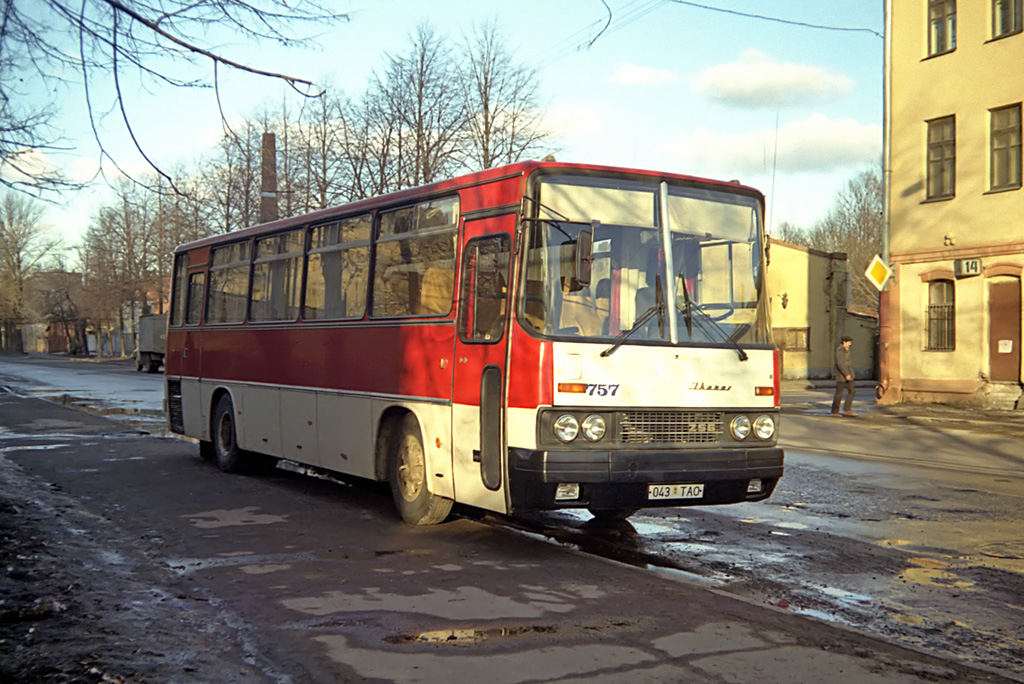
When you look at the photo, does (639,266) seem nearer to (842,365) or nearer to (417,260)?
(417,260)

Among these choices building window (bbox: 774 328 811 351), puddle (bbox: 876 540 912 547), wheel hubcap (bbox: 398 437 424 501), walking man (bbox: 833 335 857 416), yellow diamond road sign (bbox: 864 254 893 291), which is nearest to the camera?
puddle (bbox: 876 540 912 547)

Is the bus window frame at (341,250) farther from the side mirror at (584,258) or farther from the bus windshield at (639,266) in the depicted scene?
the side mirror at (584,258)

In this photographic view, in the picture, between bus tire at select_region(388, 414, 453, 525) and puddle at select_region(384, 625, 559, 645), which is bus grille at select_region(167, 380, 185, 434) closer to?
bus tire at select_region(388, 414, 453, 525)

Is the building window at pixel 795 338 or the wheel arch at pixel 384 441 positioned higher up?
the building window at pixel 795 338

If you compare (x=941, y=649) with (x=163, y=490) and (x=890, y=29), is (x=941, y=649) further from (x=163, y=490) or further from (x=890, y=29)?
(x=890, y=29)

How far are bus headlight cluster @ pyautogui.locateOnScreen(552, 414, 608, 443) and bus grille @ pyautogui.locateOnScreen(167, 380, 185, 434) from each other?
9321 millimetres

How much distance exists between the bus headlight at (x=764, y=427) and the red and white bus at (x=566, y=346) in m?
0.01

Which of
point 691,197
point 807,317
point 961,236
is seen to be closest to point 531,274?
point 691,197

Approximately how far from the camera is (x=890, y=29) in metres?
26.5

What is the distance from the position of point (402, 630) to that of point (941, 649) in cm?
288

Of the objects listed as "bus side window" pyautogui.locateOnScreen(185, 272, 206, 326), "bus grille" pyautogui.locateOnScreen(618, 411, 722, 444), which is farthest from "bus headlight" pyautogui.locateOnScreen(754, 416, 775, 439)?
"bus side window" pyautogui.locateOnScreen(185, 272, 206, 326)

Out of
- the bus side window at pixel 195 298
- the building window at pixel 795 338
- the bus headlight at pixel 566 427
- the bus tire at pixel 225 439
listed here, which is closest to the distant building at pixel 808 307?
the building window at pixel 795 338

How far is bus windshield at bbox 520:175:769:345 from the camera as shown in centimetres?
789

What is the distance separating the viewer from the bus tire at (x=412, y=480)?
9.20 meters
